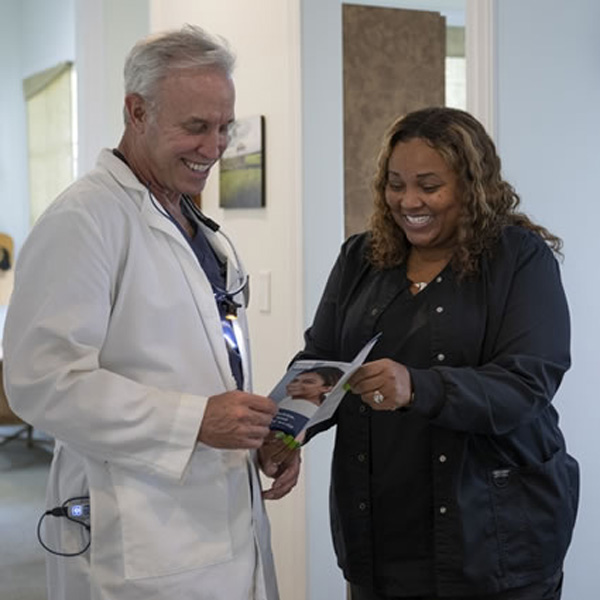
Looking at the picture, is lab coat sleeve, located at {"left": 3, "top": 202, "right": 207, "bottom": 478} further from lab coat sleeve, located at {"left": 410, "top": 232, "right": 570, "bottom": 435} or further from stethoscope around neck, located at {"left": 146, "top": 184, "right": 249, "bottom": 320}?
lab coat sleeve, located at {"left": 410, "top": 232, "right": 570, "bottom": 435}

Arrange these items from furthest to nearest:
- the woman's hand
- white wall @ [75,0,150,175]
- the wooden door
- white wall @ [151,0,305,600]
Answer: white wall @ [75,0,150,175]
the wooden door
white wall @ [151,0,305,600]
the woman's hand

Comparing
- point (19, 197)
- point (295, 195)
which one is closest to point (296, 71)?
point (295, 195)

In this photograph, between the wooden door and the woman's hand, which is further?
the wooden door

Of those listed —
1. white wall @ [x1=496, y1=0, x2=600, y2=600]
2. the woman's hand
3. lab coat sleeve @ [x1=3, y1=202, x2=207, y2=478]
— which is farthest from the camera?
white wall @ [x1=496, y1=0, x2=600, y2=600]

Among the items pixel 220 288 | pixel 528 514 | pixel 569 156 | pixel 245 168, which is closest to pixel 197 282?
pixel 220 288

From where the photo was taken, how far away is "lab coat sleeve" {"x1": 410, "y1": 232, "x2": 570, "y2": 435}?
1.59 meters

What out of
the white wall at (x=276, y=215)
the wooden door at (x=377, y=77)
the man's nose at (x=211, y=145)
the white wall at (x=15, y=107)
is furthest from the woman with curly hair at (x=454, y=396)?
the white wall at (x=15, y=107)

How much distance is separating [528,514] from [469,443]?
16cm

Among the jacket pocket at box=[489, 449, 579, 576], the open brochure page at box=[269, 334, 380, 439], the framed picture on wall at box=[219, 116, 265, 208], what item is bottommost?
the jacket pocket at box=[489, 449, 579, 576]

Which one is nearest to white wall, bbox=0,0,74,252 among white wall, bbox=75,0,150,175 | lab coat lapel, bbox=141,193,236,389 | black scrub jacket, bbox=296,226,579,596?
white wall, bbox=75,0,150,175

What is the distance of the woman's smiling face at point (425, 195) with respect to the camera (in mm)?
1739

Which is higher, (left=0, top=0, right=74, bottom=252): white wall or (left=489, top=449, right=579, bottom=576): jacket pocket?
(left=0, top=0, right=74, bottom=252): white wall

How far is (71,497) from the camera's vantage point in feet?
5.36

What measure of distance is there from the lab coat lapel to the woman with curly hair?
0.23 meters
